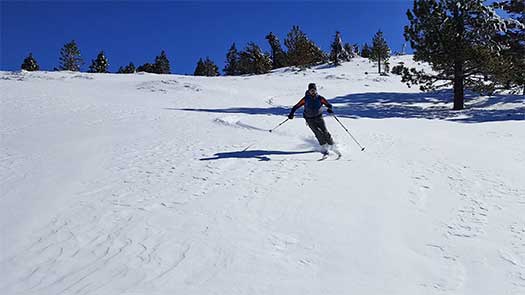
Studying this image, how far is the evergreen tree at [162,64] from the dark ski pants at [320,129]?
82185mm

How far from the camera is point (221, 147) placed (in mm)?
10461

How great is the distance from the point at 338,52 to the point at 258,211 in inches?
2486

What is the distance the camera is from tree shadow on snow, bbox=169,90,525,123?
17.6 meters

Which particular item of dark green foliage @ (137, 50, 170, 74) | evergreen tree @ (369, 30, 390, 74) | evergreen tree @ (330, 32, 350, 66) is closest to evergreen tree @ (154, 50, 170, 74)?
dark green foliage @ (137, 50, 170, 74)

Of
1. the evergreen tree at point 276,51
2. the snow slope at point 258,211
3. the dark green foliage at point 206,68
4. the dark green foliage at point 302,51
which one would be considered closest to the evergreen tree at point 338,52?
the dark green foliage at point 302,51

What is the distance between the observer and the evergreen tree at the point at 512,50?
717 inches

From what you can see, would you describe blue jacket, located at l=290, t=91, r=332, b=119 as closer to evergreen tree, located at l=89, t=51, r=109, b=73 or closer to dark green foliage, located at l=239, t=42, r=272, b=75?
dark green foliage, located at l=239, t=42, r=272, b=75

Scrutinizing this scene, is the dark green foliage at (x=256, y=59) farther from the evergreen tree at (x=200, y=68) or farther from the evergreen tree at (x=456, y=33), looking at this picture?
the evergreen tree at (x=456, y=33)

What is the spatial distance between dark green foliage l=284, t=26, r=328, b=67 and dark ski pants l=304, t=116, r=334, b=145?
52.9 meters

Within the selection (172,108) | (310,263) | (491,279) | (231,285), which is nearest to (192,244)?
(231,285)

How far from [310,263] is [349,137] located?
7904 millimetres

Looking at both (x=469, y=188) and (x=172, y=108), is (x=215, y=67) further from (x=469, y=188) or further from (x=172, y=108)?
(x=469, y=188)

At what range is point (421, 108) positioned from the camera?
2134cm

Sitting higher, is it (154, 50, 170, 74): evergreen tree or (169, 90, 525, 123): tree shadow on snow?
(154, 50, 170, 74): evergreen tree
